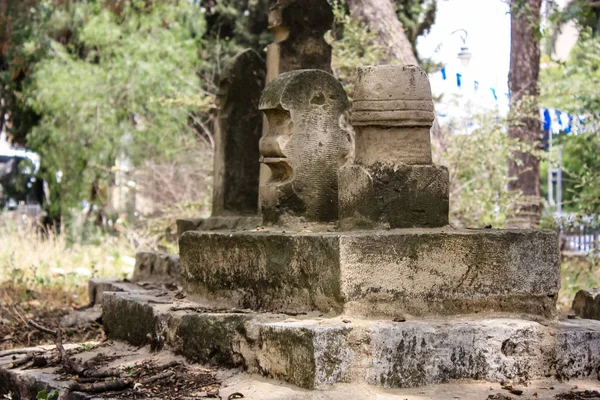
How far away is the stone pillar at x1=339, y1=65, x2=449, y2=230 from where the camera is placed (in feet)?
17.3

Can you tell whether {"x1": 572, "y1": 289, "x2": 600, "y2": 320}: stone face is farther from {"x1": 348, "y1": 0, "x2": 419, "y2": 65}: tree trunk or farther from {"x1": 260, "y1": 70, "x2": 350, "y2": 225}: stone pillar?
{"x1": 348, "y1": 0, "x2": 419, "y2": 65}: tree trunk

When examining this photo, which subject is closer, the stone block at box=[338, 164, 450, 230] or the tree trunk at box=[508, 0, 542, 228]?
the stone block at box=[338, 164, 450, 230]

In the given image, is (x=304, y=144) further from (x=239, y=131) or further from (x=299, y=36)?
(x=239, y=131)

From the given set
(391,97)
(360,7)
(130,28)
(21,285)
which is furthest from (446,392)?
(130,28)

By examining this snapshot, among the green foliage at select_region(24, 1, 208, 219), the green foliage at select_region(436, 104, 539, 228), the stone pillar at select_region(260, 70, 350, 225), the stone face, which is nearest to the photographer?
the stone pillar at select_region(260, 70, 350, 225)

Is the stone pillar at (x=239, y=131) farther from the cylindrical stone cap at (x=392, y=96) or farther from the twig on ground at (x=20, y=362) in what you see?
the cylindrical stone cap at (x=392, y=96)

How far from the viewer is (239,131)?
28.8 ft

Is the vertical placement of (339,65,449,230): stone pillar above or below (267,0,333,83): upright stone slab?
below

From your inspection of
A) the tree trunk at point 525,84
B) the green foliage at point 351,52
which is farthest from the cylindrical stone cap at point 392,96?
the tree trunk at point 525,84

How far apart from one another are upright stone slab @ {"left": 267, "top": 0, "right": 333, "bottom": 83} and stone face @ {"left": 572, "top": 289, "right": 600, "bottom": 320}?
2.91 meters

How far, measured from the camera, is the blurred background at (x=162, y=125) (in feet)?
42.4

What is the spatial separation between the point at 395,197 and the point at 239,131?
12.2 feet

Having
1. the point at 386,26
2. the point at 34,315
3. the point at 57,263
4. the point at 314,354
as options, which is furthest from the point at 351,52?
the point at 314,354

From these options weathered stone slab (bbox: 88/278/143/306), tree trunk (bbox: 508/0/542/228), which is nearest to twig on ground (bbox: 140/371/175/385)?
weathered stone slab (bbox: 88/278/143/306)
